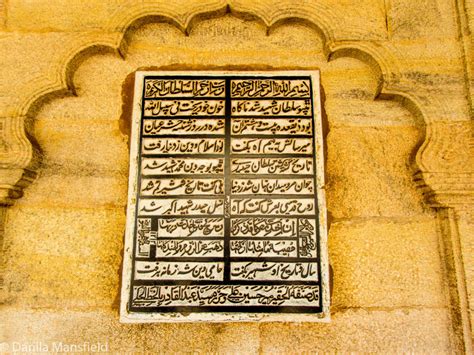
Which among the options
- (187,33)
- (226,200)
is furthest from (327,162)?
(187,33)

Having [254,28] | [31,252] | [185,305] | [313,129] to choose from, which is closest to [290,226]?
[313,129]

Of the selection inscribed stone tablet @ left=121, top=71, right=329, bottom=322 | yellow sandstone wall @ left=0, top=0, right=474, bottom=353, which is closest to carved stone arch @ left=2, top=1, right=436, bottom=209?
yellow sandstone wall @ left=0, top=0, right=474, bottom=353

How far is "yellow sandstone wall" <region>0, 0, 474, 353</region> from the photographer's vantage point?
185 cm

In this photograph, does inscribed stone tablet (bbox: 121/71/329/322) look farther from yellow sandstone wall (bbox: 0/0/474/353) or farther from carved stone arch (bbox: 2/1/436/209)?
carved stone arch (bbox: 2/1/436/209)

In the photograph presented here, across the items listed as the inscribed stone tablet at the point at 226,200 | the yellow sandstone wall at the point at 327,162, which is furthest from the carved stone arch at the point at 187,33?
the inscribed stone tablet at the point at 226,200

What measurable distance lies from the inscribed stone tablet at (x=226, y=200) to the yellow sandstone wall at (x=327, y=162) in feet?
0.33

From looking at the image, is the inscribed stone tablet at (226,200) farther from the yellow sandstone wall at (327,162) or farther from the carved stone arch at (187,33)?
the carved stone arch at (187,33)

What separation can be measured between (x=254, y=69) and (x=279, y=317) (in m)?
1.49

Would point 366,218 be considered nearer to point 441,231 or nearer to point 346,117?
point 441,231

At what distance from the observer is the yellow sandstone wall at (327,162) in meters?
1.85

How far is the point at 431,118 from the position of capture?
1934 millimetres

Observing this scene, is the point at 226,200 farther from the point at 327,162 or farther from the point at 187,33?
the point at 187,33

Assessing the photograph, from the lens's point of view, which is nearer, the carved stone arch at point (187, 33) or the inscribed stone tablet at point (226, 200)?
the inscribed stone tablet at point (226, 200)

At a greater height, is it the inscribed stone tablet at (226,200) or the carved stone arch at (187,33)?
the carved stone arch at (187,33)
